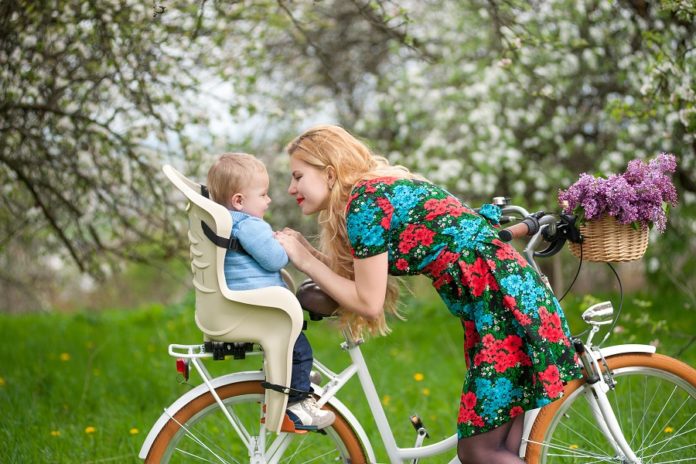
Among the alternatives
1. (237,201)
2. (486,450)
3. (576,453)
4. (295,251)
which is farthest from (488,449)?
(237,201)

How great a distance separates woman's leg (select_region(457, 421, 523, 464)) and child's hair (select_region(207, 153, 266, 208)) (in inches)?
41.2

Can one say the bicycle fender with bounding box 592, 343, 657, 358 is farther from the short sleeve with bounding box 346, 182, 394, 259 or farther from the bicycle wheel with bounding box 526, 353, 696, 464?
the short sleeve with bounding box 346, 182, 394, 259

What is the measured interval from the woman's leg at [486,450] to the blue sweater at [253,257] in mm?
784

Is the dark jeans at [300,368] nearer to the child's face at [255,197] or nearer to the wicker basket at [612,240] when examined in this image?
the child's face at [255,197]

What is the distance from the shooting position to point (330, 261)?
2686 millimetres

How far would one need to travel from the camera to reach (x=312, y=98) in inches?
319

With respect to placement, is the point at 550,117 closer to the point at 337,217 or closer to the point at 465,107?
the point at 465,107

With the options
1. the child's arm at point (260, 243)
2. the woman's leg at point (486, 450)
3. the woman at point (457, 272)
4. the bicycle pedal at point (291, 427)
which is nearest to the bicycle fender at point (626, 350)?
the woman at point (457, 272)

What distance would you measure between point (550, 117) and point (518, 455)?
15.9ft

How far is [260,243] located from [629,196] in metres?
1.12

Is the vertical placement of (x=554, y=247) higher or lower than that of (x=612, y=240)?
lower

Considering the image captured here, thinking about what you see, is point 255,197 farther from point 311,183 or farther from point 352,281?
point 352,281

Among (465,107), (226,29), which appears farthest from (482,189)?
(226,29)

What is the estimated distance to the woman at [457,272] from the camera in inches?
97.2
